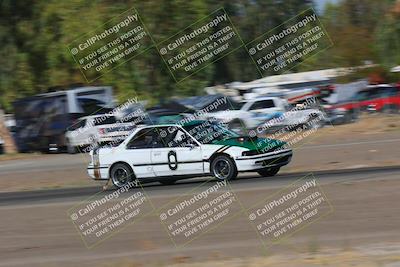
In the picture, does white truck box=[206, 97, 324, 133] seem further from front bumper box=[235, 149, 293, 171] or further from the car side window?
front bumper box=[235, 149, 293, 171]

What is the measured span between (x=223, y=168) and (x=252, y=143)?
0.80m

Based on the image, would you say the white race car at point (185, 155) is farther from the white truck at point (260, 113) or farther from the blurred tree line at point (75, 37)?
the white truck at point (260, 113)

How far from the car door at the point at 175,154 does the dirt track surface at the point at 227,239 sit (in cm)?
243

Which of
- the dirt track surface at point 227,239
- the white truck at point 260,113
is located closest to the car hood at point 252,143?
the dirt track surface at point 227,239

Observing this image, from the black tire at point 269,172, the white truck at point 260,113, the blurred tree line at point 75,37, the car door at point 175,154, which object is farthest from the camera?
the white truck at point 260,113

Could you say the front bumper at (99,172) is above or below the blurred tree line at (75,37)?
below

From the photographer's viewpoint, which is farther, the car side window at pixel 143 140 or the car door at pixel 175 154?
the car side window at pixel 143 140

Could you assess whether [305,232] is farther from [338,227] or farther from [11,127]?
A: [11,127]

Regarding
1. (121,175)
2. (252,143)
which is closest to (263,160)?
(252,143)

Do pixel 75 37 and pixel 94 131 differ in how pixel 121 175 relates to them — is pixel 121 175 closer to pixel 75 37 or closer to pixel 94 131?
pixel 94 131

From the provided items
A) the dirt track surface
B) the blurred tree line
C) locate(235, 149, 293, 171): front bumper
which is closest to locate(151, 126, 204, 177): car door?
locate(235, 149, 293, 171): front bumper

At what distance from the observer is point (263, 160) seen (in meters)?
16.9

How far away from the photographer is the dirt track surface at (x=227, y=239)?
9.05 m

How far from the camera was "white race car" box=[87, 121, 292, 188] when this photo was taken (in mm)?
16859
